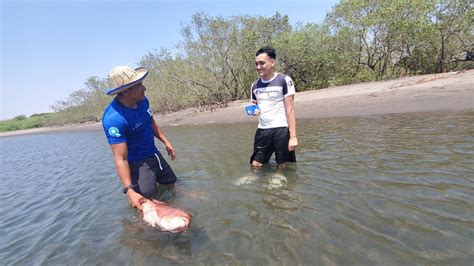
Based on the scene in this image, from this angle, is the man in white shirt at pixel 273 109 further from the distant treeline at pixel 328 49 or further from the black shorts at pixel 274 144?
the distant treeline at pixel 328 49

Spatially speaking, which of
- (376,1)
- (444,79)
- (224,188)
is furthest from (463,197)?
(376,1)

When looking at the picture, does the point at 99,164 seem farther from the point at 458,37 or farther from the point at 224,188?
the point at 458,37

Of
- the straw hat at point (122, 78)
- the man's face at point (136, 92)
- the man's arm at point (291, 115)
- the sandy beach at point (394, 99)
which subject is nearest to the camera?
the straw hat at point (122, 78)

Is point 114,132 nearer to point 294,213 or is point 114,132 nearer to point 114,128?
point 114,128

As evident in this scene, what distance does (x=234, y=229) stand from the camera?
3.59 meters

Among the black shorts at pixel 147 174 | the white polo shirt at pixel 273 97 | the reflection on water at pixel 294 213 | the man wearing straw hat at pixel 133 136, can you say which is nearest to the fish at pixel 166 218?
the man wearing straw hat at pixel 133 136

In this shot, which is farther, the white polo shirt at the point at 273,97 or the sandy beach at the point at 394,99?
the sandy beach at the point at 394,99

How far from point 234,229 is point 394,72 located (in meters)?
24.1

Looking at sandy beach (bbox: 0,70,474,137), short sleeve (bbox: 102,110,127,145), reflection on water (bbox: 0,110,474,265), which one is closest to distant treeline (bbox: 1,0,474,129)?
sandy beach (bbox: 0,70,474,137)

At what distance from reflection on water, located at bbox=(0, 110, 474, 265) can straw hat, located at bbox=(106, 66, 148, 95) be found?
192 cm

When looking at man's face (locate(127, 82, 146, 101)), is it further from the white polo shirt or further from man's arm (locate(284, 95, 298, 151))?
man's arm (locate(284, 95, 298, 151))

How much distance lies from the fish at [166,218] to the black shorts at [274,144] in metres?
2.37

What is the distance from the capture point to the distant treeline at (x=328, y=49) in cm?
2061

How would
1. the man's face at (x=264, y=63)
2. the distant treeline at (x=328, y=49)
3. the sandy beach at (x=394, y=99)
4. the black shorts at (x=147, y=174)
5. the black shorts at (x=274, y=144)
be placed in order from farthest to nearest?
the distant treeline at (x=328, y=49) → the sandy beach at (x=394, y=99) → the black shorts at (x=274, y=144) → the man's face at (x=264, y=63) → the black shorts at (x=147, y=174)
